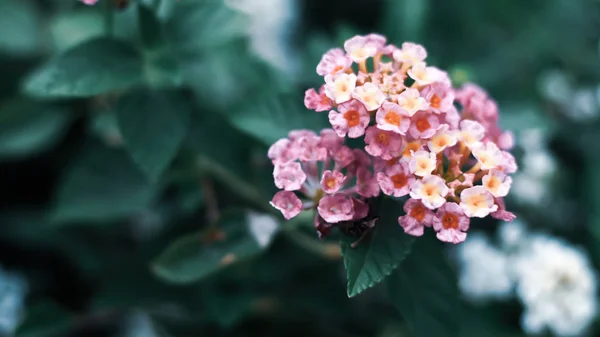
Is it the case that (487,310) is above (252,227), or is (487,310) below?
below

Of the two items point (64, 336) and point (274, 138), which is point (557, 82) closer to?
point (274, 138)

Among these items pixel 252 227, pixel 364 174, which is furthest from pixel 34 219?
pixel 364 174

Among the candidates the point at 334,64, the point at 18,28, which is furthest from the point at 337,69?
the point at 18,28

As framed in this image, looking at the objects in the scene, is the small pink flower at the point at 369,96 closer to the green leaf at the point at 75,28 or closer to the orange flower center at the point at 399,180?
the orange flower center at the point at 399,180

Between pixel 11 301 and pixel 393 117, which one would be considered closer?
pixel 393 117

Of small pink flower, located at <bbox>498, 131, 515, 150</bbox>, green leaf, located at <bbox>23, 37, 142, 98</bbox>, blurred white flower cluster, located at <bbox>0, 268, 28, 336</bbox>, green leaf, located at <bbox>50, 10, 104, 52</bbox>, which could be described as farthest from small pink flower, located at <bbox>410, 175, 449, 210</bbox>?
blurred white flower cluster, located at <bbox>0, 268, 28, 336</bbox>

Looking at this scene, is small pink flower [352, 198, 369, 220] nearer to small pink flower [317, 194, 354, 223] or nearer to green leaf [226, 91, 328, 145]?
small pink flower [317, 194, 354, 223]

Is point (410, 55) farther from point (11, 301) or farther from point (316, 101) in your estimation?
point (11, 301)
